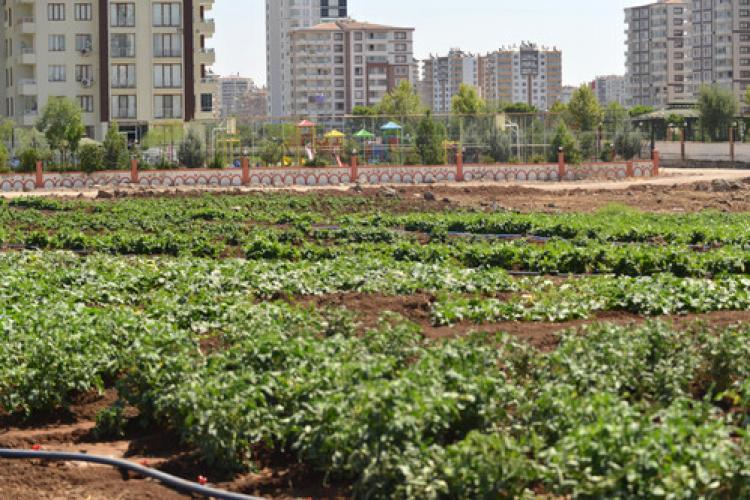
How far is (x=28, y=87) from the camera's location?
295ft

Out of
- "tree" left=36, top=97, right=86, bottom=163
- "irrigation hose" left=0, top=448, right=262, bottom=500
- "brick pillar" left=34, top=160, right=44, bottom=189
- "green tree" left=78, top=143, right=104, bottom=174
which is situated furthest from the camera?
"tree" left=36, top=97, right=86, bottom=163

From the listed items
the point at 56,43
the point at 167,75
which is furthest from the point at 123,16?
the point at 56,43

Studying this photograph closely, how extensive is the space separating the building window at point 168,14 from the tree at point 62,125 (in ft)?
33.6

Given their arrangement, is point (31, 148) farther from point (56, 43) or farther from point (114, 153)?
point (56, 43)

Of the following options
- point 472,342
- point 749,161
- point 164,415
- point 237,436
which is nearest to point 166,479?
point 237,436

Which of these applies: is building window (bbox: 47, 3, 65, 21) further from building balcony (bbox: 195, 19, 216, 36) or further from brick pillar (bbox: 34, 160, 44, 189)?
brick pillar (bbox: 34, 160, 44, 189)

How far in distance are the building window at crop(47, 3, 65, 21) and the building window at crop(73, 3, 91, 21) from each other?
0.90 m

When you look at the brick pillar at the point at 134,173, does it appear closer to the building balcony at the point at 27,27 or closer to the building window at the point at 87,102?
the building window at the point at 87,102

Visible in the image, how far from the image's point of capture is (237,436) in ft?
34.6

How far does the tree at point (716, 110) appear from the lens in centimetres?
9825

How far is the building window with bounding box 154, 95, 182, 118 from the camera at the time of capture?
8881cm

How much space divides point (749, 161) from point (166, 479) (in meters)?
77.1

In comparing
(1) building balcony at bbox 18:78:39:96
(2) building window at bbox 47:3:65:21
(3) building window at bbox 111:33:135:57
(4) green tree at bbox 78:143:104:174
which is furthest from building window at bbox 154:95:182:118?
(4) green tree at bbox 78:143:104:174

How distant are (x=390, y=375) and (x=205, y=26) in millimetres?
83046
